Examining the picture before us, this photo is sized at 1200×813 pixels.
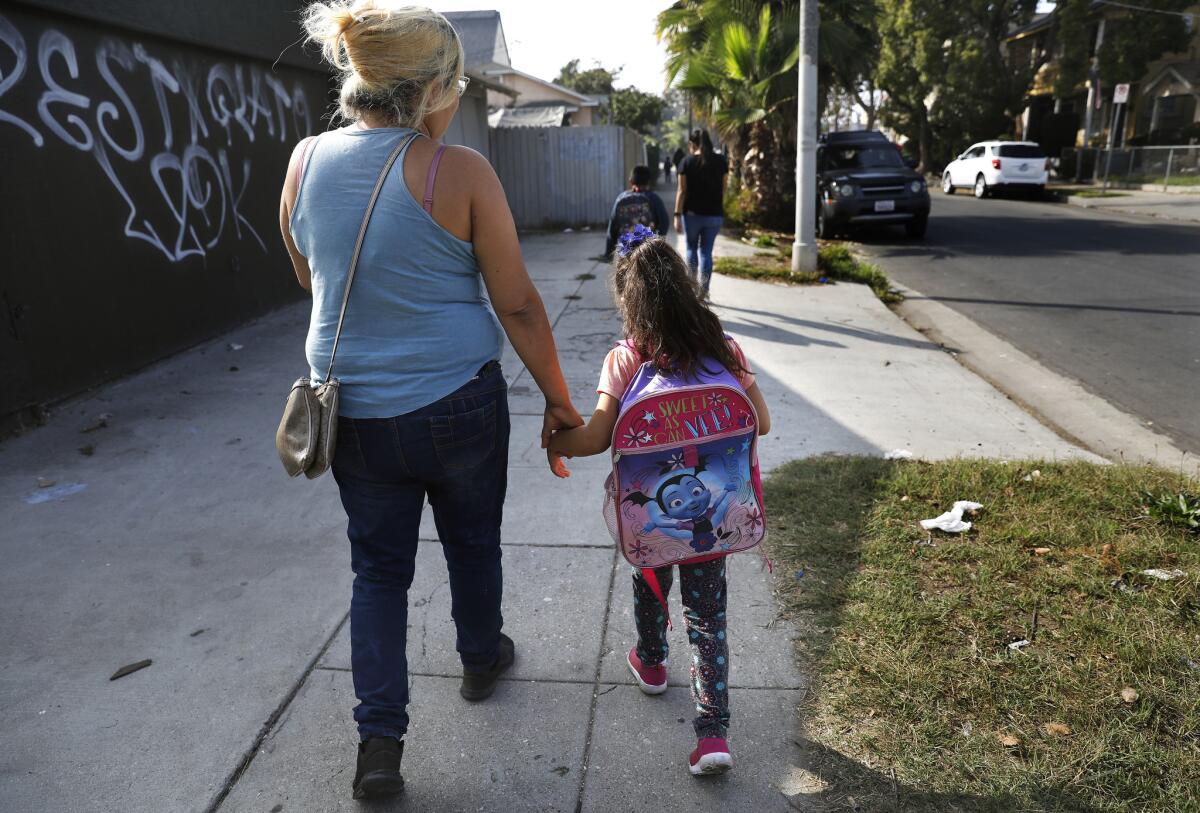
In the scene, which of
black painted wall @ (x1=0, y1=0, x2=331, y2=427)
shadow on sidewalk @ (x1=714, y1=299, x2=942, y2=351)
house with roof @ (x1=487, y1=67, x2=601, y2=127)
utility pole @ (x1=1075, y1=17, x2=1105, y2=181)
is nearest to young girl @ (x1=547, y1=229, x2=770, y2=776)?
black painted wall @ (x1=0, y1=0, x2=331, y2=427)

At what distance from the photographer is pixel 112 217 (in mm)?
5859

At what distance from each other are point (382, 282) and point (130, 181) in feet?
16.6

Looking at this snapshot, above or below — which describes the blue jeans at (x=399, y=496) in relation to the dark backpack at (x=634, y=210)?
below

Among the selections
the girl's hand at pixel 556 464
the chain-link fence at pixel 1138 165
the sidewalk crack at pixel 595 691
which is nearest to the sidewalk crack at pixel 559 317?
the sidewalk crack at pixel 595 691

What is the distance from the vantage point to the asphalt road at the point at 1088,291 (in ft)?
20.6

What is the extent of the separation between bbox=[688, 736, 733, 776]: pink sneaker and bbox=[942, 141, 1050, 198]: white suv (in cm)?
2469

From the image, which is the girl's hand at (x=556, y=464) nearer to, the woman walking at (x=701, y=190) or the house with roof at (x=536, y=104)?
the woman walking at (x=701, y=190)

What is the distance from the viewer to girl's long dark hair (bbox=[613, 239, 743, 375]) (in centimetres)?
218

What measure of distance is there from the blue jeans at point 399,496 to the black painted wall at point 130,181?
3848 mm

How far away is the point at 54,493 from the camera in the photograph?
4.19m

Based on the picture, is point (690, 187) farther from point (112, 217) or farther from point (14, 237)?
point (14, 237)

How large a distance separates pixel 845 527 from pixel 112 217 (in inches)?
207

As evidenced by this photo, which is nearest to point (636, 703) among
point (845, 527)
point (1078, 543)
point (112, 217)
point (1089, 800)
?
point (1089, 800)

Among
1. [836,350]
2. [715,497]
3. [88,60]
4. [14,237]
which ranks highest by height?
[88,60]
